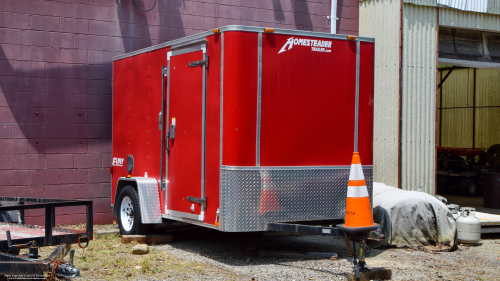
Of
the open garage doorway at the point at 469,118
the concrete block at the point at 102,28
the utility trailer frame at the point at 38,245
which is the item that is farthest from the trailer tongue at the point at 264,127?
the open garage doorway at the point at 469,118

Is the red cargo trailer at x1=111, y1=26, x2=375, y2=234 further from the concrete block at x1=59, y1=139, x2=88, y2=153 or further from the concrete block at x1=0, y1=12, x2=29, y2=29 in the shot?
the concrete block at x1=0, y1=12, x2=29, y2=29

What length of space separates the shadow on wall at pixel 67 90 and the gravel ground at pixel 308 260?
2.67 meters

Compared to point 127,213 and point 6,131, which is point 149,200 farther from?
point 6,131

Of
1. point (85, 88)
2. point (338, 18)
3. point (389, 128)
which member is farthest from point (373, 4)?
point (85, 88)

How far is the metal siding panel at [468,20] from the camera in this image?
11539 mm

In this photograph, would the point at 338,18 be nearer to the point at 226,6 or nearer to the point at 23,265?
the point at 226,6

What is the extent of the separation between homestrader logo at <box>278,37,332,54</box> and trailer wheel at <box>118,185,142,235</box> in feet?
Result: 10.7

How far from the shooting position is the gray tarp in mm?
8461

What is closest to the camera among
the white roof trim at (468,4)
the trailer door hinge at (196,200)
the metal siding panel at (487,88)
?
the trailer door hinge at (196,200)

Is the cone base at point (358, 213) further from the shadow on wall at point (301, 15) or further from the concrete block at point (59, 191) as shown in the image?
the shadow on wall at point (301, 15)

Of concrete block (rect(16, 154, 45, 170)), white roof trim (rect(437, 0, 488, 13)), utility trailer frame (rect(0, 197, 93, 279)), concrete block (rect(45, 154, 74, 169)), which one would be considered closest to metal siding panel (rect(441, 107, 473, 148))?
white roof trim (rect(437, 0, 488, 13))

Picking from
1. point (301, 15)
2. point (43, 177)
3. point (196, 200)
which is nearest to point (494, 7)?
point (301, 15)

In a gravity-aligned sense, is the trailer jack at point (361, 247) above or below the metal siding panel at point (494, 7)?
below

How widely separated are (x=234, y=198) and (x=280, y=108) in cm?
125
